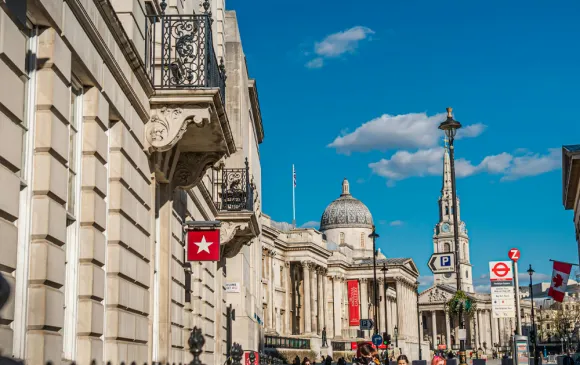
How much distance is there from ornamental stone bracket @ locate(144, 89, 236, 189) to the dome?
137 m

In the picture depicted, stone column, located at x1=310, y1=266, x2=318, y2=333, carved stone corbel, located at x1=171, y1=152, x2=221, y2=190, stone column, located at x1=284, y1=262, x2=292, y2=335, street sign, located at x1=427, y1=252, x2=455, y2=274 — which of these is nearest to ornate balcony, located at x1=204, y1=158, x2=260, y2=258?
street sign, located at x1=427, y1=252, x2=455, y2=274

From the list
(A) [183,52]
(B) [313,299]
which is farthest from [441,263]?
(B) [313,299]

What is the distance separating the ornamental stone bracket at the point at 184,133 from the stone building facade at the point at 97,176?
23mm

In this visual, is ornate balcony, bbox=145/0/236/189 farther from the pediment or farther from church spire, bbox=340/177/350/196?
the pediment

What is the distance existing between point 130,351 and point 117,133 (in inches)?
119

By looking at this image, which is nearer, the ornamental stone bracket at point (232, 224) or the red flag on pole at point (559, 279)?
the ornamental stone bracket at point (232, 224)

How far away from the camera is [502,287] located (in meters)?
26.0

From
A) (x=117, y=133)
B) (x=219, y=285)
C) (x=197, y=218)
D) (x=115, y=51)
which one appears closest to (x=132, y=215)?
(x=117, y=133)

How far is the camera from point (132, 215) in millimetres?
12461

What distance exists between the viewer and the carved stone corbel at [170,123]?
1349 centimetres

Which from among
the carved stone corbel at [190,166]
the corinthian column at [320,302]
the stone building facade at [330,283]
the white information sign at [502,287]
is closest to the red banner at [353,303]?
the stone building facade at [330,283]

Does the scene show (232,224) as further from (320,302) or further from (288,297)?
(320,302)

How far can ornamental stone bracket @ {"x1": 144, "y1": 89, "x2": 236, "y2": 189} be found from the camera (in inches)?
531

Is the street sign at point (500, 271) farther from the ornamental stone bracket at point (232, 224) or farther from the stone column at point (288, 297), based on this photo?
the stone column at point (288, 297)
